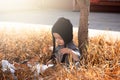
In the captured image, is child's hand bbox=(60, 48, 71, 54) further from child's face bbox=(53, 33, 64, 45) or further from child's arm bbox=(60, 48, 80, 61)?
child's face bbox=(53, 33, 64, 45)

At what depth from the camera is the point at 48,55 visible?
4.96m

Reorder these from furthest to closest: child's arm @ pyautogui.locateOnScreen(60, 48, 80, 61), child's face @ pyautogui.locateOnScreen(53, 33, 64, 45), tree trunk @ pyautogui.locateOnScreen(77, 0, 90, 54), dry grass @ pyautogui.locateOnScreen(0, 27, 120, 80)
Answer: tree trunk @ pyautogui.locateOnScreen(77, 0, 90, 54) → child's face @ pyautogui.locateOnScreen(53, 33, 64, 45) → child's arm @ pyautogui.locateOnScreen(60, 48, 80, 61) → dry grass @ pyautogui.locateOnScreen(0, 27, 120, 80)

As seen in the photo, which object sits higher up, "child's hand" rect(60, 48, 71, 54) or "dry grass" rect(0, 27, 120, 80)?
"child's hand" rect(60, 48, 71, 54)

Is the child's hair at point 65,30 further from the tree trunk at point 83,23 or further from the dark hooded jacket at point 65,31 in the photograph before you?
the tree trunk at point 83,23

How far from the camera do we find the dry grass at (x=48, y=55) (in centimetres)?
404

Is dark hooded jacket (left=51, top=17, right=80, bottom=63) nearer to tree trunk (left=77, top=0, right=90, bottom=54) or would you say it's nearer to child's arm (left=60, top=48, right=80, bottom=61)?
child's arm (left=60, top=48, right=80, bottom=61)

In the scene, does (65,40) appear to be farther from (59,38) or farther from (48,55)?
(48,55)

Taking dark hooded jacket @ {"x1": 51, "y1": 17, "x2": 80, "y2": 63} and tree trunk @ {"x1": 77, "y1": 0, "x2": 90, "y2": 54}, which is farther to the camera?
tree trunk @ {"x1": 77, "y1": 0, "x2": 90, "y2": 54}

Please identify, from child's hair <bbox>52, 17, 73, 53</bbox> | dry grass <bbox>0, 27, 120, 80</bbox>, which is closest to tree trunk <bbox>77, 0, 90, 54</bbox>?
dry grass <bbox>0, 27, 120, 80</bbox>

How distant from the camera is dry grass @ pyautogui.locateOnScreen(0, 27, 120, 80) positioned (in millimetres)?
4039

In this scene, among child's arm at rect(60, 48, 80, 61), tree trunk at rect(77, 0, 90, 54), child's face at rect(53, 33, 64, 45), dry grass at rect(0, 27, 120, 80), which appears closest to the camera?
dry grass at rect(0, 27, 120, 80)

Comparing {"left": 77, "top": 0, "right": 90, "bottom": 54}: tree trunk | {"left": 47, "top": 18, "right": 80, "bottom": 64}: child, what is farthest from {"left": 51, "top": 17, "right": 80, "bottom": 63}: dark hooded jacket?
{"left": 77, "top": 0, "right": 90, "bottom": 54}: tree trunk

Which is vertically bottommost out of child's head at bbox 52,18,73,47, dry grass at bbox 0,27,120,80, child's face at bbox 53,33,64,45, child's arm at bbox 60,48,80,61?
dry grass at bbox 0,27,120,80

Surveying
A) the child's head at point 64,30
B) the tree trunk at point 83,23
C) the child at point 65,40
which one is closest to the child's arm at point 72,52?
the child at point 65,40
